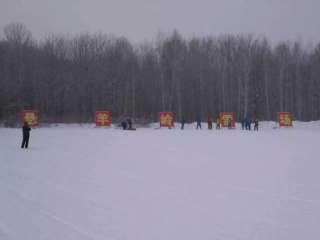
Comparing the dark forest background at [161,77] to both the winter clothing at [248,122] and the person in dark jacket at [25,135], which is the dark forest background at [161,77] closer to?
the winter clothing at [248,122]

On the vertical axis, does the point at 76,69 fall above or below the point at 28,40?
below

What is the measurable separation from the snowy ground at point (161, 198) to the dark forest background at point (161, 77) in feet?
160

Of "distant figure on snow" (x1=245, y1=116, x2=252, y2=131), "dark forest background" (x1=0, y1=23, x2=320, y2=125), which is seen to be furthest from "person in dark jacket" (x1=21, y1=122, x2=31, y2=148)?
"dark forest background" (x1=0, y1=23, x2=320, y2=125)

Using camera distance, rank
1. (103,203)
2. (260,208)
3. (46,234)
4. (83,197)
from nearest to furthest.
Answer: (46,234) → (260,208) → (103,203) → (83,197)

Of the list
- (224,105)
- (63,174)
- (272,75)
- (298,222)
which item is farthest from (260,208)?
(272,75)

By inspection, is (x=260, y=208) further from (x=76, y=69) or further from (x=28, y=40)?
(x=28, y=40)

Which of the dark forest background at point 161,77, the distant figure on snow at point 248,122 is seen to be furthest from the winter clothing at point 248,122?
the dark forest background at point 161,77

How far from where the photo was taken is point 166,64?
71.1 m

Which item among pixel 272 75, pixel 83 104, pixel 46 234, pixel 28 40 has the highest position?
pixel 28 40

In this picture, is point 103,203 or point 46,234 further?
point 103,203

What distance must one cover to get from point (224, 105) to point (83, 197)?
60.6 m

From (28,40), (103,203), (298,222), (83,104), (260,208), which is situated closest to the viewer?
(298,222)

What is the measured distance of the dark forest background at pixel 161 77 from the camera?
66.0 meters

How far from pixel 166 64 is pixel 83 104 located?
15.5 metres
